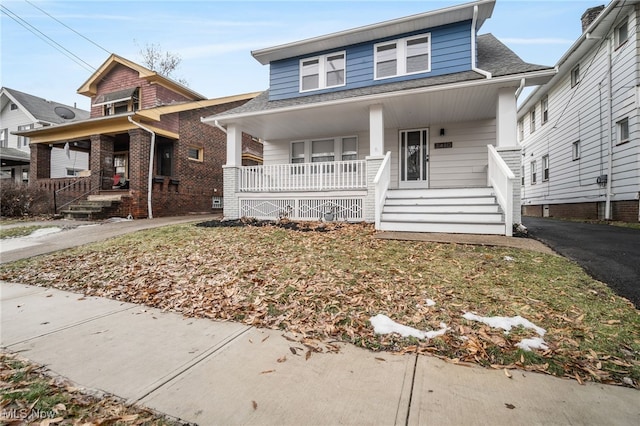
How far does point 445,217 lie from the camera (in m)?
6.69

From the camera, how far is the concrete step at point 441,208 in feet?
21.8

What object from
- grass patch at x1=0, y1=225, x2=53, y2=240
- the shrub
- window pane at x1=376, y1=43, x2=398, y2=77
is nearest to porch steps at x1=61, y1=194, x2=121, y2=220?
the shrub

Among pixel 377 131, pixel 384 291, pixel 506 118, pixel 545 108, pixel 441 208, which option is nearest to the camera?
pixel 384 291

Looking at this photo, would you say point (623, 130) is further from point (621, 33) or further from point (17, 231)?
point (17, 231)

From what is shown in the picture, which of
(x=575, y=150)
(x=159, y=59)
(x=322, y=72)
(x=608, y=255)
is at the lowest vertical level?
(x=608, y=255)

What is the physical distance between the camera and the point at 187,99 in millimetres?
15875

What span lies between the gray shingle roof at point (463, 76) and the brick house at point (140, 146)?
4.95 meters

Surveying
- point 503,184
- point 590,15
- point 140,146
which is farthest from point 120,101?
point 590,15

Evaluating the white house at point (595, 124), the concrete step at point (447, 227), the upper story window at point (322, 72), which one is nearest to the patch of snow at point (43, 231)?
the upper story window at point (322, 72)

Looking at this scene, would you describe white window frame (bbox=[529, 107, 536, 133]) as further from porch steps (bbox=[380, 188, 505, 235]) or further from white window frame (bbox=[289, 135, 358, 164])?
porch steps (bbox=[380, 188, 505, 235])

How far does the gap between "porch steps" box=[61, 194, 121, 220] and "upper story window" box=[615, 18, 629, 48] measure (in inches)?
733

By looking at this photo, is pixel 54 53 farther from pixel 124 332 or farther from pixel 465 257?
pixel 465 257

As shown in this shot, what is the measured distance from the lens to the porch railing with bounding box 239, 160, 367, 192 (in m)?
8.85

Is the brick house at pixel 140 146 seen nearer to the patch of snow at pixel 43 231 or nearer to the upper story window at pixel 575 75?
the patch of snow at pixel 43 231
